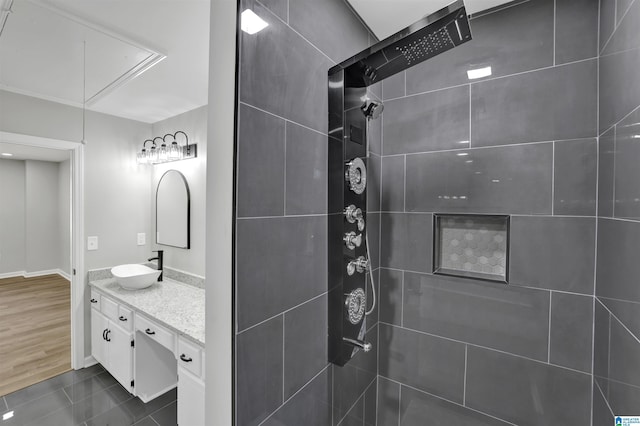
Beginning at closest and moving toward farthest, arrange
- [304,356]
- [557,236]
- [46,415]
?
[304,356] < [557,236] < [46,415]

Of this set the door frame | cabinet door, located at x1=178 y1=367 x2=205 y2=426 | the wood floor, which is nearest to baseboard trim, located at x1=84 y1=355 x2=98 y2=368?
the door frame

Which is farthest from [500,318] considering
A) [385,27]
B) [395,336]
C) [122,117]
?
[122,117]

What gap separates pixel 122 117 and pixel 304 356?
3.18 m

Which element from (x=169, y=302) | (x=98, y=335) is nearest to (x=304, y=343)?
(x=169, y=302)

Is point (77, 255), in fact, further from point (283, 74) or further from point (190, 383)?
point (283, 74)

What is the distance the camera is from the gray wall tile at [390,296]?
5.46 ft

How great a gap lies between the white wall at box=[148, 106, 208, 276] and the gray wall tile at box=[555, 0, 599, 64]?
2.55 meters

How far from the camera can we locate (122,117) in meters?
2.83

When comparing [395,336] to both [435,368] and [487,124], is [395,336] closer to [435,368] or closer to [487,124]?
[435,368]

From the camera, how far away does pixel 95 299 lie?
2.50m

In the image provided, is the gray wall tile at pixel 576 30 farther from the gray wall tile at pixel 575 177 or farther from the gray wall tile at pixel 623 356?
the gray wall tile at pixel 623 356

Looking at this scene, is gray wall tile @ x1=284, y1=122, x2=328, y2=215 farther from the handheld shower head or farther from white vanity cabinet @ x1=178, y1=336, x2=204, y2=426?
white vanity cabinet @ x1=178, y1=336, x2=204, y2=426

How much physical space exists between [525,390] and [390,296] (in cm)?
78

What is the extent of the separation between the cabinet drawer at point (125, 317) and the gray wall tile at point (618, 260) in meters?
2.84
